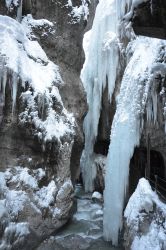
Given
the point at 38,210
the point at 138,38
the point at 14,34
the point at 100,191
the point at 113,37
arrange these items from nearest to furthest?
the point at 38,210 < the point at 14,34 < the point at 138,38 < the point at 113,37 < the point at 100,191

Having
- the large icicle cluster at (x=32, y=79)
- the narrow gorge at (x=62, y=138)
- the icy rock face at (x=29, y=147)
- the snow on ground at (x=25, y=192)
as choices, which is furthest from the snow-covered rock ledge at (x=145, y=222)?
the large icicle cluster at (x=32, y=79)

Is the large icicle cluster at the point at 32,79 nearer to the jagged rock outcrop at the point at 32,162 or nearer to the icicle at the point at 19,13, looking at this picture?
the jagged rock outcrop at the point at 32,162

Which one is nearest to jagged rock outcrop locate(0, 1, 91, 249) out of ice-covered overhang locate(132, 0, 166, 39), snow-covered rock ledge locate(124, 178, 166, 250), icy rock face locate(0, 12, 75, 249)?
icy rock face locate(0, 12, 75, 249)

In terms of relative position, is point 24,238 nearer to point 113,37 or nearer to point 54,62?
point 54,62

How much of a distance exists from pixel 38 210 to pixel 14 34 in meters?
6.29

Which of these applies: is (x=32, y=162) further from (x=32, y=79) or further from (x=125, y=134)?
(x=125, y=134)

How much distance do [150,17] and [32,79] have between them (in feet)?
20.3

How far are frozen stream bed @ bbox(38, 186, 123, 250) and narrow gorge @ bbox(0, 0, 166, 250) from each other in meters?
0.04

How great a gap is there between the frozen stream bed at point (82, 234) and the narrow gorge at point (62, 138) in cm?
4

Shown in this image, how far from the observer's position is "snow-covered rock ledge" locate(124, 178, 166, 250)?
7389 mm

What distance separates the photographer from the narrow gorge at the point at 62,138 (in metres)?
8.97

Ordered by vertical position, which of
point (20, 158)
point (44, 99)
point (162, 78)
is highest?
point (162, 78)

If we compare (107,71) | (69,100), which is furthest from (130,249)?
(107,71)

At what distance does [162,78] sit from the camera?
1082 cm
